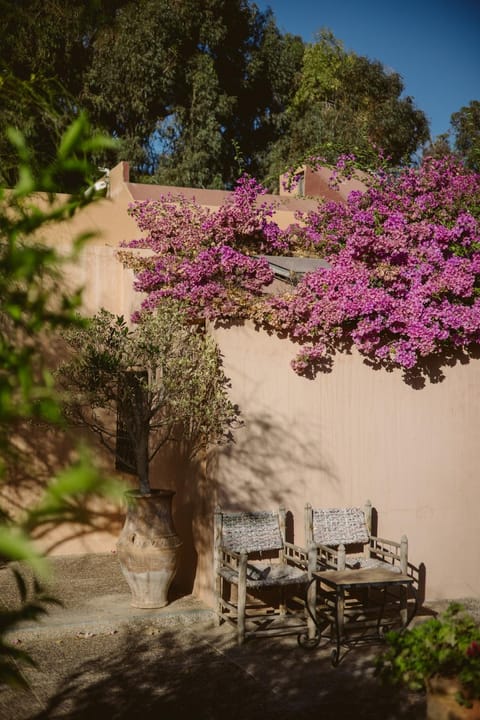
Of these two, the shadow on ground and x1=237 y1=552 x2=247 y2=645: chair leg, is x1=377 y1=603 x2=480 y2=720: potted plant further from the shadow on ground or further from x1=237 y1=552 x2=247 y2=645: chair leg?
x1=237 y1=552 x2=247 y2=645: chair leg

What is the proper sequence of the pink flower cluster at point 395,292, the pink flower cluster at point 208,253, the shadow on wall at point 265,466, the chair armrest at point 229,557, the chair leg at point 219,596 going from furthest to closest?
the pink flower cluster at point 208,253 → the pink flower cluster at point 395,292 → the shadow on wall at point 265,466 → the chair leg at point 219,596 → the chair armrest at point 229,557

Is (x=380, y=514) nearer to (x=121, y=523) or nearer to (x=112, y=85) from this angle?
(x=121, y=523)

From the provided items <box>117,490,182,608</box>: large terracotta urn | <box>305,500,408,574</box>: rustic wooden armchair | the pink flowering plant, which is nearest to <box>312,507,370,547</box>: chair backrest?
<box>305,500,408,574</box>: rustic wooden armchair

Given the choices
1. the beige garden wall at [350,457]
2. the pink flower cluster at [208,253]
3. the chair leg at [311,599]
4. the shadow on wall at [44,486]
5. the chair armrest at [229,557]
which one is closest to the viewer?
the chair leg at [311,599]

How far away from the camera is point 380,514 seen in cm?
785

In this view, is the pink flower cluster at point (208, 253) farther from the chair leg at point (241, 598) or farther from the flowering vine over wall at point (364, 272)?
the chair leg at point (241, 598)

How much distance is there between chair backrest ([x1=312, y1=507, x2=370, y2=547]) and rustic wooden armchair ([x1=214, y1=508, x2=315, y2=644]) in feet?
0.91

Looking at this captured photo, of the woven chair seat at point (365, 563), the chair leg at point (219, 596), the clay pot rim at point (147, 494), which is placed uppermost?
the clay pot rim at point (147, 494)

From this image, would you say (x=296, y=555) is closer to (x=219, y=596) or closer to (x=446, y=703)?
(x=219, y=596)

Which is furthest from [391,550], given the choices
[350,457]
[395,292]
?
[395,292]

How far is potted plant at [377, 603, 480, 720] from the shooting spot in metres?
3.52

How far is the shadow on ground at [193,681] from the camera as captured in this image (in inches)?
200

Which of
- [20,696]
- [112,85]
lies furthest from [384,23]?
[20,696]

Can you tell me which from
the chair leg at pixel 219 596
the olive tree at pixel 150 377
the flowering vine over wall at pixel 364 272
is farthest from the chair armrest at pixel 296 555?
the flowering vine over wall at pixel 364 272
